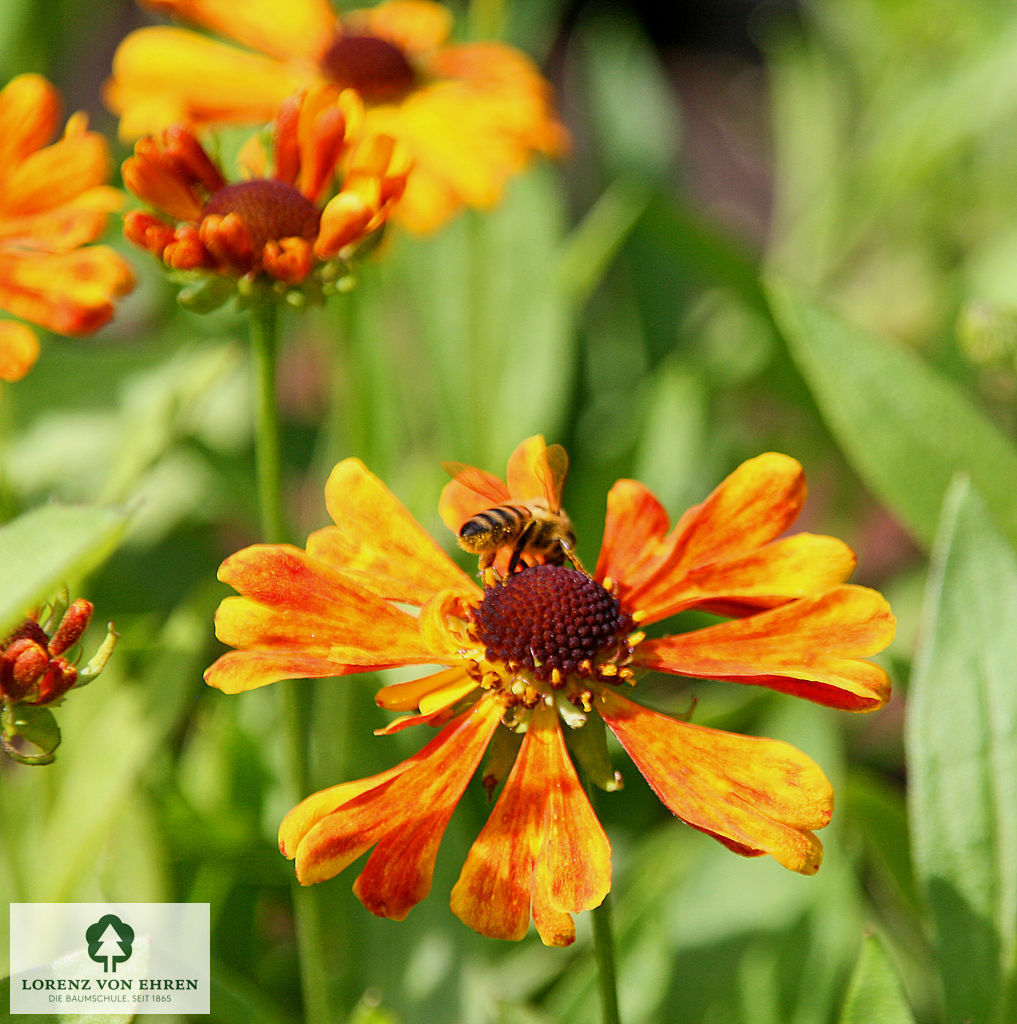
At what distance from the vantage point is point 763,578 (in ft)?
2.20

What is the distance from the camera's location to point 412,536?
689 millimetres

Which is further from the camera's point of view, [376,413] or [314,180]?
[376,413]

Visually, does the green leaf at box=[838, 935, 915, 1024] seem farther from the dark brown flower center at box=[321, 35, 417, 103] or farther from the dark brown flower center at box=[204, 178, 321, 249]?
the dark brown flower center at box=[321, 35, 417, 103]

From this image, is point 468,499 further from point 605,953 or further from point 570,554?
point 605,953

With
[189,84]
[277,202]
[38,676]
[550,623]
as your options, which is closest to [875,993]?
[550,623]

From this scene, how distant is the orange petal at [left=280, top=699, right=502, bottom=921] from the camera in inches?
21.8

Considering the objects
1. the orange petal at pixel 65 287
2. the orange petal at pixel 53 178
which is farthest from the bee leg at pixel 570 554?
the orange petal at pixel 53 178

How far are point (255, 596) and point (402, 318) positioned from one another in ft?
4.15

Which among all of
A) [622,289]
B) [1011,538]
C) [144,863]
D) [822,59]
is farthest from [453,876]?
[822,59]

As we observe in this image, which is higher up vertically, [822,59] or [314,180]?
[822,59]

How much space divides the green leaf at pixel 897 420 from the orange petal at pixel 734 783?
440mm

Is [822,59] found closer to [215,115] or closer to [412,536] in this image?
[215,115]

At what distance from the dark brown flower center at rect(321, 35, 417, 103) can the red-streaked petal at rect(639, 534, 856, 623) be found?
771 millimetres

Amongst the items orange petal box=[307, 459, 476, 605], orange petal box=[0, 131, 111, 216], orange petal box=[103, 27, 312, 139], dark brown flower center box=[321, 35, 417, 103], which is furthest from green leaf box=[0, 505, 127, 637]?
dark brown flower center box=[321, 35, 417, 103]
